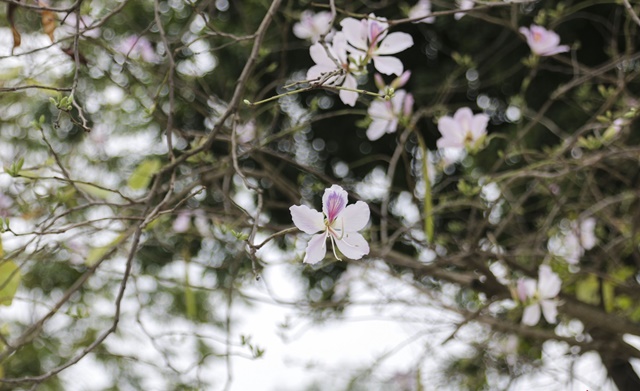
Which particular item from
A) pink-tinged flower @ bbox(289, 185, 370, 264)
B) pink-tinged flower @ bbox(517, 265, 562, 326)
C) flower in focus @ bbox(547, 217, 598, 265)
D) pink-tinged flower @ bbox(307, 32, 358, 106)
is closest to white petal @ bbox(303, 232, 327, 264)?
pink-tinged flower @ bbox(289, 185, 370, 264)

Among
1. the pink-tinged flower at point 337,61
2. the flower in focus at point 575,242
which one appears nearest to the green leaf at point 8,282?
the pink-tinged flower at point 337,61

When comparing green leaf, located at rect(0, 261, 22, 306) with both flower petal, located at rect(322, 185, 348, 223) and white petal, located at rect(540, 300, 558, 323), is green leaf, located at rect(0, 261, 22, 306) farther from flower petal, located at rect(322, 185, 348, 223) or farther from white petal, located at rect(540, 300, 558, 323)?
white petal, located at rect(540, 300, 558, 323)

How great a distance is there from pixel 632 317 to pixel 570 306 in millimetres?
236

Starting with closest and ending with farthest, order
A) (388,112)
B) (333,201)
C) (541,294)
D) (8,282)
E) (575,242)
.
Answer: (333,201)
(8,282)
(388,112)
(541,294)
(575,242)

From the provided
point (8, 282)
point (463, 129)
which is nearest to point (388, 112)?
point (463, 129)

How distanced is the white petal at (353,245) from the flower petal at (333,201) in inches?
0.7

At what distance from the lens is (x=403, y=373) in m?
1.64

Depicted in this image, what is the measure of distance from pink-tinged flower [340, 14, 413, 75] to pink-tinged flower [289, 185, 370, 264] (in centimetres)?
21

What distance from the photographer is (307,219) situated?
2.06 ft

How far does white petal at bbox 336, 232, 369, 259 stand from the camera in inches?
24.8

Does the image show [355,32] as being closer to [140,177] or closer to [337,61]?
[337,61]

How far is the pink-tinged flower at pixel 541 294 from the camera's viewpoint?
3.58ft

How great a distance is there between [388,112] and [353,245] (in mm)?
400

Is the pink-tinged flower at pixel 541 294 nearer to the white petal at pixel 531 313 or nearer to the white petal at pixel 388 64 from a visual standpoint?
the white petal at pixel 531 313
